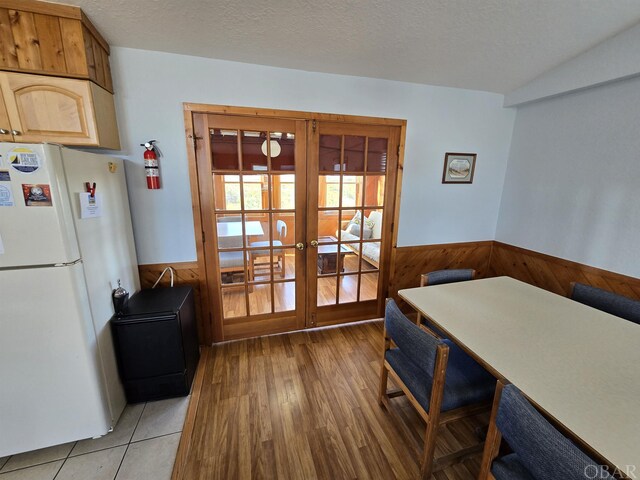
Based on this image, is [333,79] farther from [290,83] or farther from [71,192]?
[71,192]

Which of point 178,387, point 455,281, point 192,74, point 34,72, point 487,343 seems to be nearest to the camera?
point 487,343

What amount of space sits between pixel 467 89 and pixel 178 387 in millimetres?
3586

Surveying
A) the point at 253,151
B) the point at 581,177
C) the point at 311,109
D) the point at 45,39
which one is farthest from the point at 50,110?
the point at 581,177

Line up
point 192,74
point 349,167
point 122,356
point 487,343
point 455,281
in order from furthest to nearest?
point 349,167
point 455,281
point 192,74
point 122,356
point 487,343

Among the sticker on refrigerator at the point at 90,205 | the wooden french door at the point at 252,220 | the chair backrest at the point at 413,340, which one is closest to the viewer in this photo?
the chair backrest at the point at 413,340

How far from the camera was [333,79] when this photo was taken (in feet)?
7.36

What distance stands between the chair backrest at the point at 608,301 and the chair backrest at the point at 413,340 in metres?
1.33

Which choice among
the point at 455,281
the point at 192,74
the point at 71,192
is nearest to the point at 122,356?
the point at 71,192

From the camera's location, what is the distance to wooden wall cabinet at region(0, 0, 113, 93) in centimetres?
139

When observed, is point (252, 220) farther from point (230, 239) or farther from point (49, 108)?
point (49, 108)

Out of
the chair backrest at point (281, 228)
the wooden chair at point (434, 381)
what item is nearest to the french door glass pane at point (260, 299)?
the chair backrest at point (281, 228)

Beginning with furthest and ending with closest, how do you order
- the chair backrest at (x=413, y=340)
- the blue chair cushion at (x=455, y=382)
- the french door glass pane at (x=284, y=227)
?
the french door glass pane at (x=284, y=227) < the blue chair cushion at (x=455, y=382) < the chair backrest at (x=413, y=340)

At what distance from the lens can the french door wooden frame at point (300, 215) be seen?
2.08 metres

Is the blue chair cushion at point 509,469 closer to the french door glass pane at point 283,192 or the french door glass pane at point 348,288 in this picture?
the french door glass pane at point 348,288
